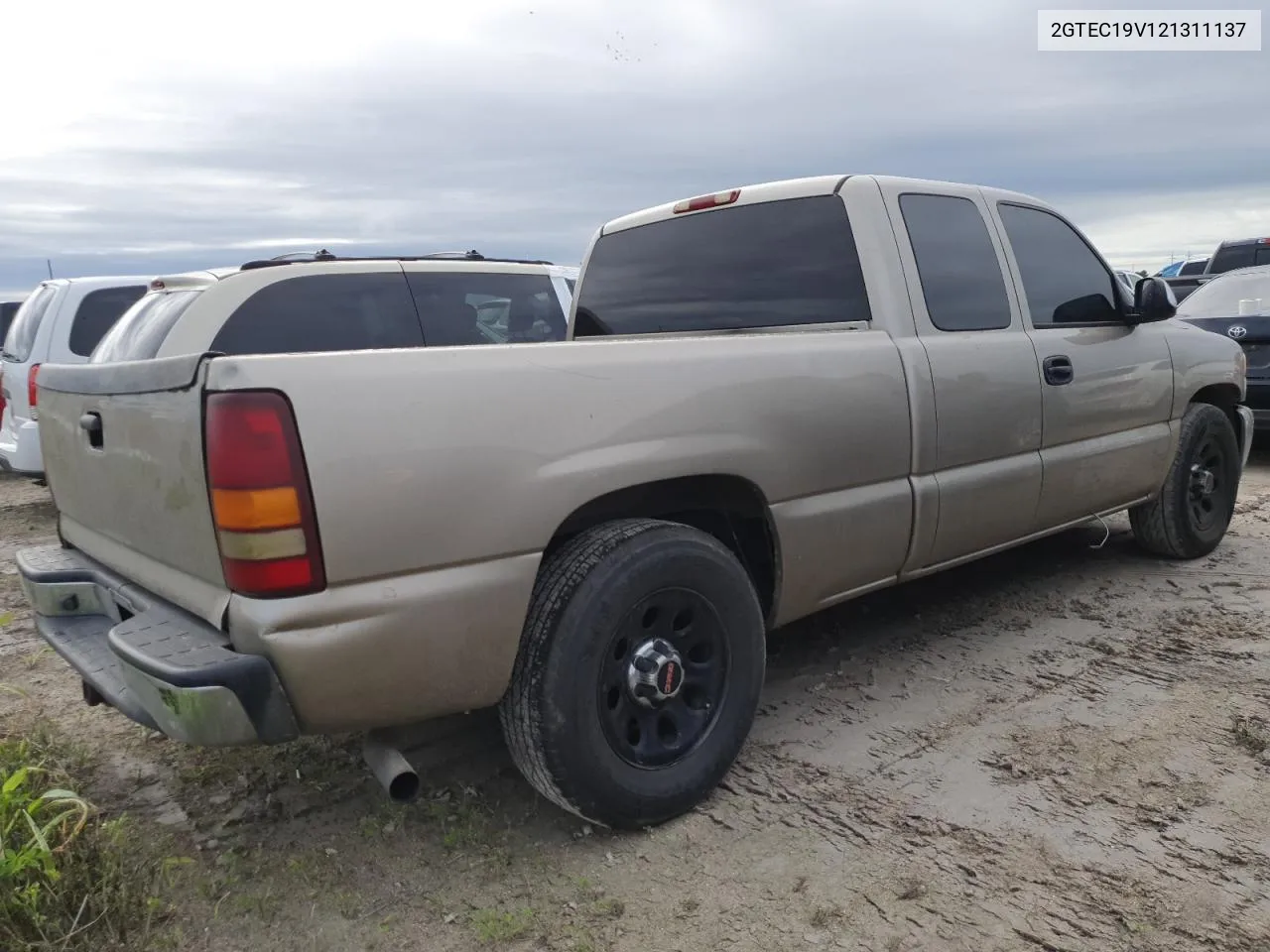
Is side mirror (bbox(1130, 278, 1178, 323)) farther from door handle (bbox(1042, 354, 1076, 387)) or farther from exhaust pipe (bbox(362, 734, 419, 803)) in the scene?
exhaust pipe (bbox(362, 734, 419, 803))

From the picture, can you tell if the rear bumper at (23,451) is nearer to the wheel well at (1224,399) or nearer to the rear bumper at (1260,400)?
the wheel well at (1224,399)

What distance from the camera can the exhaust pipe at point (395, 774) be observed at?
239 cm

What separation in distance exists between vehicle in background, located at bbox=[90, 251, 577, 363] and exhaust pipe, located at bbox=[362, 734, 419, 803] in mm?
3015

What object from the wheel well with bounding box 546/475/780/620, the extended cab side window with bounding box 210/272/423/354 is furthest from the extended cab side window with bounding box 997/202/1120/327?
the extended cab side window with bounding box 210/272/423/354

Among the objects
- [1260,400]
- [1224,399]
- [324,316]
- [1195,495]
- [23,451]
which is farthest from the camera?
[1260,400]

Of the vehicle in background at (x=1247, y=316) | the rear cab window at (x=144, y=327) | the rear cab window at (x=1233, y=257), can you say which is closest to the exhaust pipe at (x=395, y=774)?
the rear cab window at (x=144, y=327)

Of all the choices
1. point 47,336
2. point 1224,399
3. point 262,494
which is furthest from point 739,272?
point 47,336

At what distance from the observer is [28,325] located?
7.71 m

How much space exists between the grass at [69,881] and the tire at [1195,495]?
4.60 metres

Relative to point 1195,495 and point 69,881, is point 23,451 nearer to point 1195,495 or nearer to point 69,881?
point 69,881

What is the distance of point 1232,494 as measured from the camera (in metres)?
5.38

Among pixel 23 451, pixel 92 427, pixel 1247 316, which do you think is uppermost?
pixel 92 427

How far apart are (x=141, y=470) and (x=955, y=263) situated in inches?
115

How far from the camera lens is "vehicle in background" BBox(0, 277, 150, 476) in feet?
23.8
